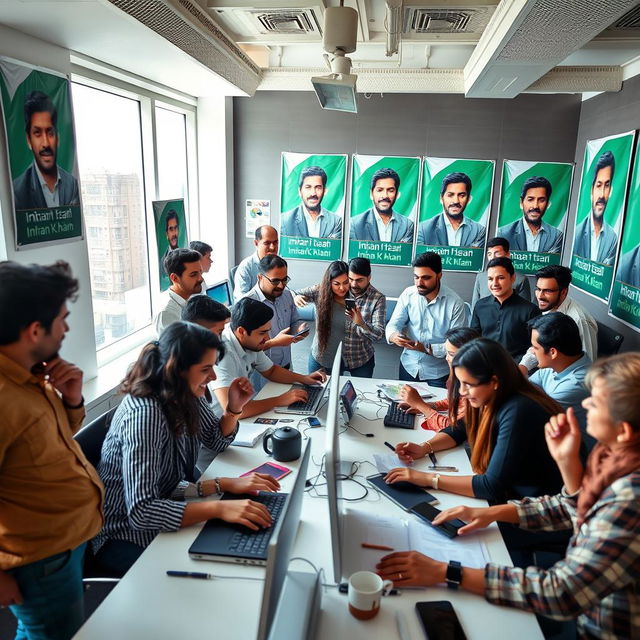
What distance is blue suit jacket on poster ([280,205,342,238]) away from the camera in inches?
218

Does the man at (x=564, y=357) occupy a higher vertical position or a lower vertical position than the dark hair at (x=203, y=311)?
lower

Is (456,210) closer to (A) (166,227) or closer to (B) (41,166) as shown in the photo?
(A) (166,227)

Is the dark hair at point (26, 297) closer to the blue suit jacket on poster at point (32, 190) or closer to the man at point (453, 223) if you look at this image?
the blue suit jacket on poster at point (32, 190)

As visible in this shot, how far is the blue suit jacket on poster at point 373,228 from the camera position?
5.43m

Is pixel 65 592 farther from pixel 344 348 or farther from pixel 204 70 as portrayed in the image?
pixel 204 70

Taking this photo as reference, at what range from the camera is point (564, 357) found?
2.56 m

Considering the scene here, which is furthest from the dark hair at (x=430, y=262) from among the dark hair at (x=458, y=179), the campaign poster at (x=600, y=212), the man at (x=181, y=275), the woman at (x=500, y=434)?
the dark hair at (x=458, y=179)

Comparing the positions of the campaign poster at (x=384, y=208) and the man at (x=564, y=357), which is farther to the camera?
the campaign poster at (x=384, y=208)

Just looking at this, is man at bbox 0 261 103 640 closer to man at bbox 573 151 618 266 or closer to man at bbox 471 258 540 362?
man at bbox 471 258 540 362

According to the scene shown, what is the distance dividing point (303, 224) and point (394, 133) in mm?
1348

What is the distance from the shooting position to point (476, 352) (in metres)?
2.02

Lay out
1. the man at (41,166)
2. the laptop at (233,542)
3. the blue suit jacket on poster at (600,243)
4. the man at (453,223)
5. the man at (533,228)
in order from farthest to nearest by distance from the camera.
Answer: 1. the man at (453,223)
2. the man at (533,228)
3. the blue suit jacket on poster at (600,243)
4. the man at (41,166)
5. the laptop at (233,542)

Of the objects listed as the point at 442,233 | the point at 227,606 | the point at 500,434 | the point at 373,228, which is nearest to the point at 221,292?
the point at 373,228

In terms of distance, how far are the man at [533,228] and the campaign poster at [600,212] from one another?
1.27 ft
